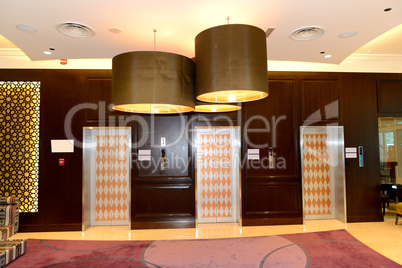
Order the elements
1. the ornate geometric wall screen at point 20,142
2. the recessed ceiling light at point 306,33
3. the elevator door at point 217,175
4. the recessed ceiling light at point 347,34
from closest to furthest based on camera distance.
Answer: the recessed ceiling light at point 306,33, the recessed ceiling light at point 347,34, the ornate geometric wall screen at point 20,142, the elevator door at point 217,175

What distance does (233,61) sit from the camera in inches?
125

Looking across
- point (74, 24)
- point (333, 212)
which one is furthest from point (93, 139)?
point (333, 212)

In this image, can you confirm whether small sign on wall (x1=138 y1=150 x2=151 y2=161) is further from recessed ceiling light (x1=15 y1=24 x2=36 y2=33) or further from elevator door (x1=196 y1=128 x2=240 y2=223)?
recessed ceiling light (x1=15 y1=24 x2=36 y2=33)

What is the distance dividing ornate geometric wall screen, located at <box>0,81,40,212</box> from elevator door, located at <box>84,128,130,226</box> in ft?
4.04

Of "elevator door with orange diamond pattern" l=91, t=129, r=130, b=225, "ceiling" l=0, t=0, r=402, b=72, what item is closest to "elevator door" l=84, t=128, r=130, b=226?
"elevator door with orange diamond pattern" l=91, t=129, r=130, b=225

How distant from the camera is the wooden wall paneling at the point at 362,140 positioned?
23.1ft

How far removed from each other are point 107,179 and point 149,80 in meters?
4.45

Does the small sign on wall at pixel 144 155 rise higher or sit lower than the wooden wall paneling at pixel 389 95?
lower

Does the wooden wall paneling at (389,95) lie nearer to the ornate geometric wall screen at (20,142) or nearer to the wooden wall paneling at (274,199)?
the wooden wall paneling at (274,199)

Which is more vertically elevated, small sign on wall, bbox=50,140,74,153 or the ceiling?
the ceiling

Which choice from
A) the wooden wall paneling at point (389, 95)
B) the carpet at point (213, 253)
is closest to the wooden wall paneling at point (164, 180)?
the carpet at point (213, 253)

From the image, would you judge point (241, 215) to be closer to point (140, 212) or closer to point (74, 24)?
point (140, 212)

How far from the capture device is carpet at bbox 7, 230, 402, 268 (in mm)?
4230

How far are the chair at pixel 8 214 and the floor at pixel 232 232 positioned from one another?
0.27m
